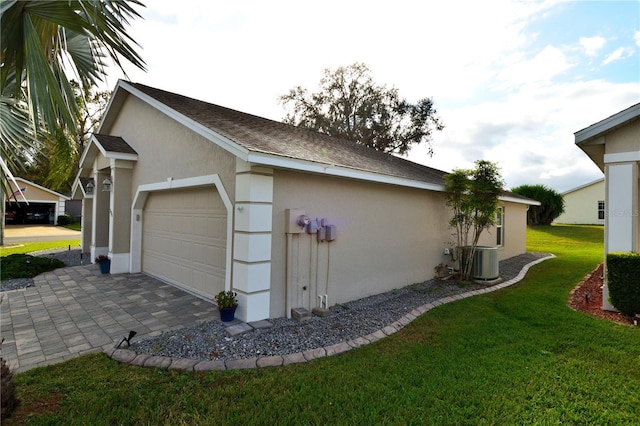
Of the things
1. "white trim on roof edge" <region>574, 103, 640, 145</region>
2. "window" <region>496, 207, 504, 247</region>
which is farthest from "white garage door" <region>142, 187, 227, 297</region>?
"window" <region>496, 207, 504, 247</region>

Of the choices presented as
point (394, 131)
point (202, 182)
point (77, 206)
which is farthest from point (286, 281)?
point (77, 206)

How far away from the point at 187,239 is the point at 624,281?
29.7 ft

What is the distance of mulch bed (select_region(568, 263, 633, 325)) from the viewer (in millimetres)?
A: 5723

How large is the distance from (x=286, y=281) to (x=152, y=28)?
437cm

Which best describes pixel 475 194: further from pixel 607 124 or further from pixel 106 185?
pixel 106 185

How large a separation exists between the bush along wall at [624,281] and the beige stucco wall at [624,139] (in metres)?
2.15

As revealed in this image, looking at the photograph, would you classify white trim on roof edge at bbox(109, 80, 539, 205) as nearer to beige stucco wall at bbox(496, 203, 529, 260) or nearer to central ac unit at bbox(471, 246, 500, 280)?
central ac unit at bbox(471, 246, 500, 280)

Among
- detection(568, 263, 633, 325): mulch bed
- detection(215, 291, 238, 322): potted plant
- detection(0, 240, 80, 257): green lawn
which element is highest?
detection(215, 291, 238, 322): potted plant

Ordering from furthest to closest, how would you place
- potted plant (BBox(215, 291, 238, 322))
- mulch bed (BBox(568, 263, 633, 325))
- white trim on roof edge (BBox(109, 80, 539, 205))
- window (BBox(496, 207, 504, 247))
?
window (BBox(496, 207, 504, 247)) < mulch bed (BBox(568, 263, 633, 325)) < potted plant (BBox(215, 291, 238, 322)) < white trim on roof edge (BBox(109, 80, 539, 205))

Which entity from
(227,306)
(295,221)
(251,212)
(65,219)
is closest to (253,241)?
(251,212)

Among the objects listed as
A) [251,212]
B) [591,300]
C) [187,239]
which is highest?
[251,212]

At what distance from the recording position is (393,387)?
337 cm

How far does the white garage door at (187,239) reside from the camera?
250 inches

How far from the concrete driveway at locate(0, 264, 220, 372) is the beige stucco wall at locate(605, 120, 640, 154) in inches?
342
